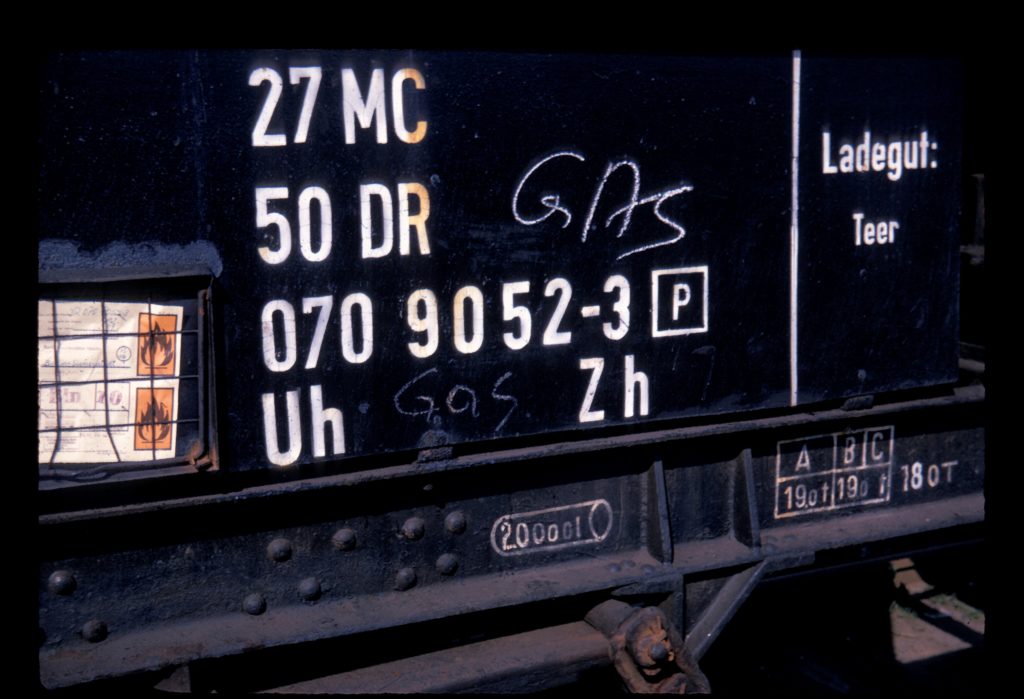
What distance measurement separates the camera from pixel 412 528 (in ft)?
9.55

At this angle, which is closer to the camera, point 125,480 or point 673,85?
point 125,480

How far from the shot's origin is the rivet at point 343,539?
2832mm

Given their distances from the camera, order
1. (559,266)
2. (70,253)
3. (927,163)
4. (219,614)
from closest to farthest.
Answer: (70,253)
(219,614)
(559,266)
(927,163)

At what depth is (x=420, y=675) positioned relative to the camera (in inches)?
114

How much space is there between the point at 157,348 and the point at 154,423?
7.0 inches

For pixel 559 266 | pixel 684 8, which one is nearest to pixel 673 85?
pixel 684 8

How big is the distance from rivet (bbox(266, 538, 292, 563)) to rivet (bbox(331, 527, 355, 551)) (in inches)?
4.8

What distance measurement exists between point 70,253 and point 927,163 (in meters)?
2.52

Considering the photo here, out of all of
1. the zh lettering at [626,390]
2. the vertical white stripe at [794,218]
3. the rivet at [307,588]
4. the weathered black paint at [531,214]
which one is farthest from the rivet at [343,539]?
the vertical white stripe at [794,218]

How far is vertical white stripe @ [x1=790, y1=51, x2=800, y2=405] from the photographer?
323 cm

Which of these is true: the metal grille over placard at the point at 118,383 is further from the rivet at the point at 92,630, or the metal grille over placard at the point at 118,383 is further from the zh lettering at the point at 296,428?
the rivet at the point at 92,630

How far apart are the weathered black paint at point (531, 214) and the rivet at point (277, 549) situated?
24 cm

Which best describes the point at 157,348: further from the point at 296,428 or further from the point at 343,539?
the point at 343,539

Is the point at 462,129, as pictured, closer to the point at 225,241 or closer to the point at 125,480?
the point at 225,241
